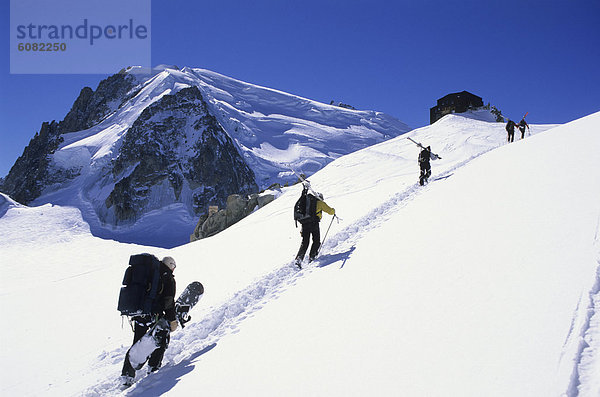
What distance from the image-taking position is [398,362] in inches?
116

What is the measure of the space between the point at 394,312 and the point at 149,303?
9.78 feet

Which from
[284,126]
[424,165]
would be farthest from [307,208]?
[284,126]

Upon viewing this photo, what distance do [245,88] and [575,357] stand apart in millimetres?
149020

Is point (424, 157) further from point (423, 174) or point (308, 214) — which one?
point (308, 214)

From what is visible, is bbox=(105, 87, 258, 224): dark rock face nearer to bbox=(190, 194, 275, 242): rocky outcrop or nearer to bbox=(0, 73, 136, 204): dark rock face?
bbox=(0, 73, 136, 204): dark rock face

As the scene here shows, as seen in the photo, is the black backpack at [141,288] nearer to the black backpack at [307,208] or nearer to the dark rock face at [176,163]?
the black backpack at [307,208]

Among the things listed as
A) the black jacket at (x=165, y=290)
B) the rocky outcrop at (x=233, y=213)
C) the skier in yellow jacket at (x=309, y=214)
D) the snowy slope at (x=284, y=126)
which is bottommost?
the rocky outcrop at (x=233, y=213)

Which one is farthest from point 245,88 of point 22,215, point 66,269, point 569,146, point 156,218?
point 569,146

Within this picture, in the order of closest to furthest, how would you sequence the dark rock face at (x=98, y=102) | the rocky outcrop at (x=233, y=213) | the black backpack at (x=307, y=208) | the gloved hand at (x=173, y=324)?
the gloved hand at (x=173, y=324) < the black backpack at (x=307, y=208) < the rocky outcrop at (x=233, y=213) < the dark rock face at (x=98, y=102)

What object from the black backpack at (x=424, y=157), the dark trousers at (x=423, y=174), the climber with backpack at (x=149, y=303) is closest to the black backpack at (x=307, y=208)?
the climber with backpack at (x=149, y=303)

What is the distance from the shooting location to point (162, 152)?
85.2 meters

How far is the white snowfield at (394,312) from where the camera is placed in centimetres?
275

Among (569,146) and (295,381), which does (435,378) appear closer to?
(295,381)

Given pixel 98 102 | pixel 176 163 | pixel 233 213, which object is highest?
pixel 98 102
